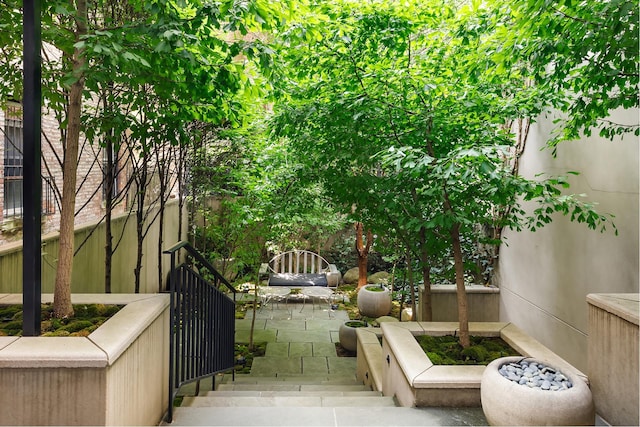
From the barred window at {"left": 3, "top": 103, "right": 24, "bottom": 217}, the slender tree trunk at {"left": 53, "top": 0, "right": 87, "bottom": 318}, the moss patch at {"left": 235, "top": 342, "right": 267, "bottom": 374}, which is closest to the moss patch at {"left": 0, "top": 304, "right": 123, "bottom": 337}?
the slender tree trunk at {"left": 53, "top": 0, "right": 87, "bottom": 318}

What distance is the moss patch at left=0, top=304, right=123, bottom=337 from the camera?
9.02 feet

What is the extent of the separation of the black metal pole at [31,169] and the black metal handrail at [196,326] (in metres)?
0.68

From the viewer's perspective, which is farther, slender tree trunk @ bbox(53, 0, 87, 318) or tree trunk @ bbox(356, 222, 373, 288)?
tree trunk @ bbox(356, 222, 373, 288)

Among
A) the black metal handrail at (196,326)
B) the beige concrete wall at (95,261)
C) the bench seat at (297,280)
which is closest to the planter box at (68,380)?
the black metal handrail at (196,326)

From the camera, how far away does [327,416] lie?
10.5ft

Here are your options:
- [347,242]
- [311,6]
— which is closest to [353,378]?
[311,6]

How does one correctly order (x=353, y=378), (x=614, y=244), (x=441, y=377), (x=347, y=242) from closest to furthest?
(x=441, y=377) → (x=614, y=244) → (x=353, y=378) → (x=347, y=242)

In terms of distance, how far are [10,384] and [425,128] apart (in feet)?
10.4

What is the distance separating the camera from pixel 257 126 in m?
7.12

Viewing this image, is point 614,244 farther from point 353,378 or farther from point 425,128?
point 353,378

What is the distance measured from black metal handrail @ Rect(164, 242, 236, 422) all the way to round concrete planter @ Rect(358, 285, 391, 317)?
3.87 m

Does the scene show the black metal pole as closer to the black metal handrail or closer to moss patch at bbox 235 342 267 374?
the black metal handrail

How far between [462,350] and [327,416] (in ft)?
4.41

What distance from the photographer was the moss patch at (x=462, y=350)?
12.3 ft
